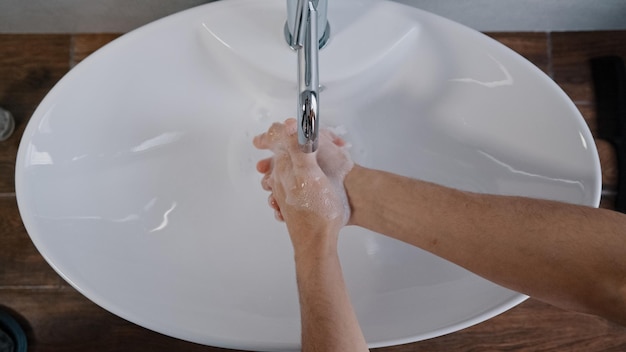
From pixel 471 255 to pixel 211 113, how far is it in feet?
1.21

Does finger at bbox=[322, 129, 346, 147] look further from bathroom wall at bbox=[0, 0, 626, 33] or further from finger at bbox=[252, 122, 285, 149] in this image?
bathroom wall at bbox=[0, 0, 626, 33]

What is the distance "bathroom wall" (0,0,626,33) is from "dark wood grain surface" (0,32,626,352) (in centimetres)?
2

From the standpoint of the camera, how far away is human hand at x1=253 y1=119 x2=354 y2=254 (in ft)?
2.20

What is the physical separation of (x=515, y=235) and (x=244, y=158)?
13.9 inches

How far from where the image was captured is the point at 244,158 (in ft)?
2.39

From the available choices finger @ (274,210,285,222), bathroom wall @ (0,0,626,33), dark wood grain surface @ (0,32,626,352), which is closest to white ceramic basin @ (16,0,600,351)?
finger @ (274,210,285,222)

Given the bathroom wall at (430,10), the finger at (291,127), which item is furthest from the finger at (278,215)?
the bathroom wall at (430,10)

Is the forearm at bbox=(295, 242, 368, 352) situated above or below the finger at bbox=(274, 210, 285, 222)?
below

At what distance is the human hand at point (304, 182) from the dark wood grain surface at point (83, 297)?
32 cm

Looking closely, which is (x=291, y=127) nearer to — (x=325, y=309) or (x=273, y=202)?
(x=273, y=202)

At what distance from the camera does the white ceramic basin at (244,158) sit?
0.63 metres

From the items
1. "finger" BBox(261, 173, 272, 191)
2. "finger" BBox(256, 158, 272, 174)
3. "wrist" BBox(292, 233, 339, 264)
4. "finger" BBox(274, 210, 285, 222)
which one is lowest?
"wrist" BBox(292, 233, 339, 264)

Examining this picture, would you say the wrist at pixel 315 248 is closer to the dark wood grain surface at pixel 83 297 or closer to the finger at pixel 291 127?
the finger at pixel 291 127

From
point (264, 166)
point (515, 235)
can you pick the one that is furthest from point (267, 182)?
point (515, 235)
